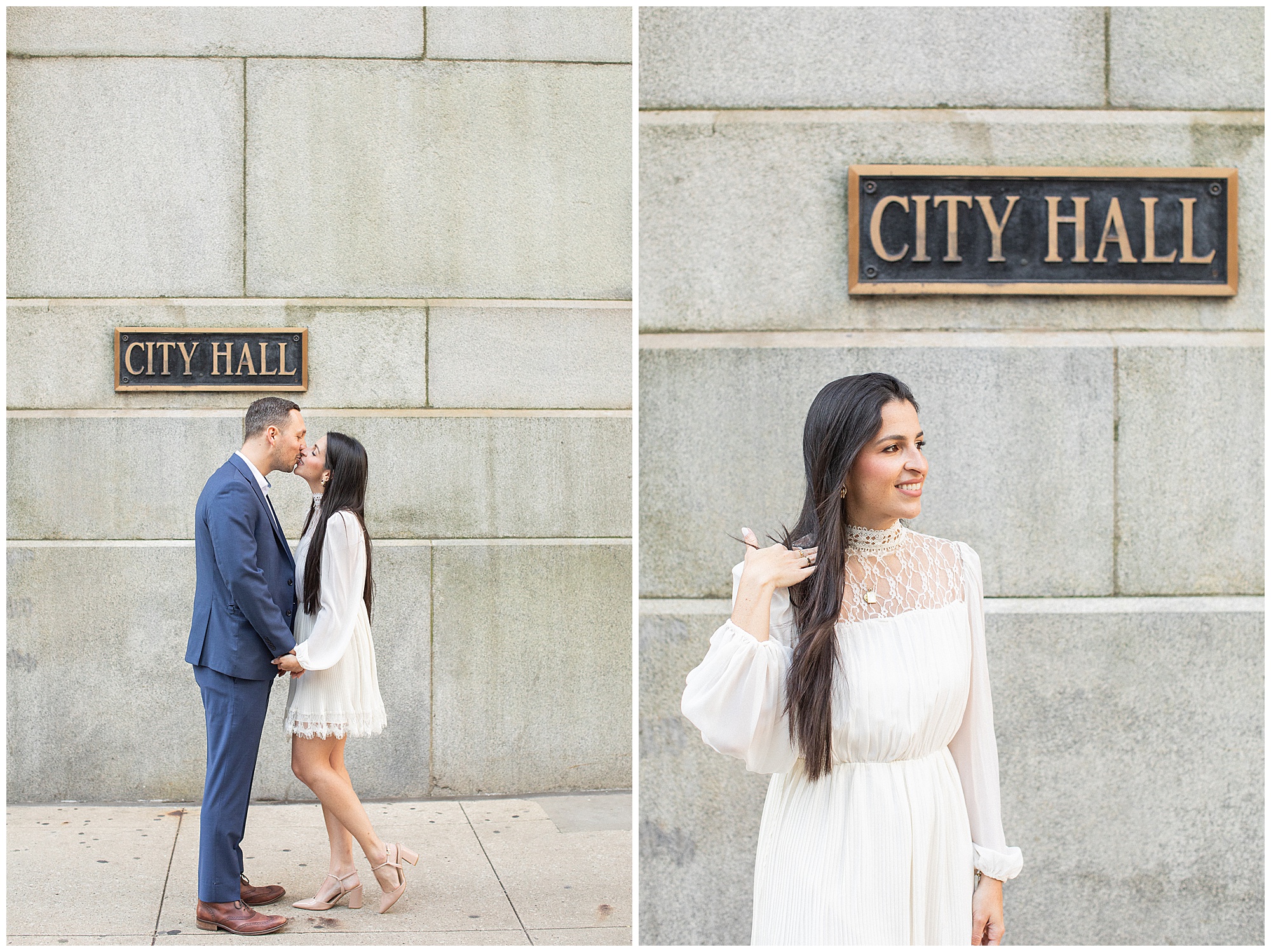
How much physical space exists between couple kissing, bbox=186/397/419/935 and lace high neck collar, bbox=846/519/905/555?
2.75 metres

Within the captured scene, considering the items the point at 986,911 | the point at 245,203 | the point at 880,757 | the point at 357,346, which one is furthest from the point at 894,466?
the point at 245,203

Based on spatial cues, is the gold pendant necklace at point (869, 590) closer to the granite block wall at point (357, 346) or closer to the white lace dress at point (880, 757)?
the white lace dress at point (880, 757)

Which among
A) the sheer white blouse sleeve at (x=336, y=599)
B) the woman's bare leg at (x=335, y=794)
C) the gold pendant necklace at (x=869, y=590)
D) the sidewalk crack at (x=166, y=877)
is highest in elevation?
the gold pendant necklace at (x=869, y=590)

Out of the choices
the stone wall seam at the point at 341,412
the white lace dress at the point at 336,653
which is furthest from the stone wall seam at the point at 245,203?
the white lace dress at the point at 336,653

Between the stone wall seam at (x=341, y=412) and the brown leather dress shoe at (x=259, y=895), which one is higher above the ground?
the stone wall seam at (x=341, y=412)

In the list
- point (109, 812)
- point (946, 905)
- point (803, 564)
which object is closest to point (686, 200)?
point (803, 564)

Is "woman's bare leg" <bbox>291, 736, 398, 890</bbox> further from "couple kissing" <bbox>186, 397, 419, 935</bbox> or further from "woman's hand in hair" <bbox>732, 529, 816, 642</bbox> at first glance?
"woman's hand in hair" <bbox>732, 529, 816, 642</bbox>

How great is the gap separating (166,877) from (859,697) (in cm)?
401

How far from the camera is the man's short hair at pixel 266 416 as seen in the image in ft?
15.8

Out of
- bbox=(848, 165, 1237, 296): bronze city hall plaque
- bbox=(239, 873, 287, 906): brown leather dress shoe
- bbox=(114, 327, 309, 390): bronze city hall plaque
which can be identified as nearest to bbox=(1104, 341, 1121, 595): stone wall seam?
bbox=(848, 165, 1237, 296): bronze city hall plaque

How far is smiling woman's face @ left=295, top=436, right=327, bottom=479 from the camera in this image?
488 centimetres

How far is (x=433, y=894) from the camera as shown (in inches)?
195

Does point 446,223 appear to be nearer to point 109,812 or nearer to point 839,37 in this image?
point 839,37

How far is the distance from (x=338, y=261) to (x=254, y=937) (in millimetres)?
3626
